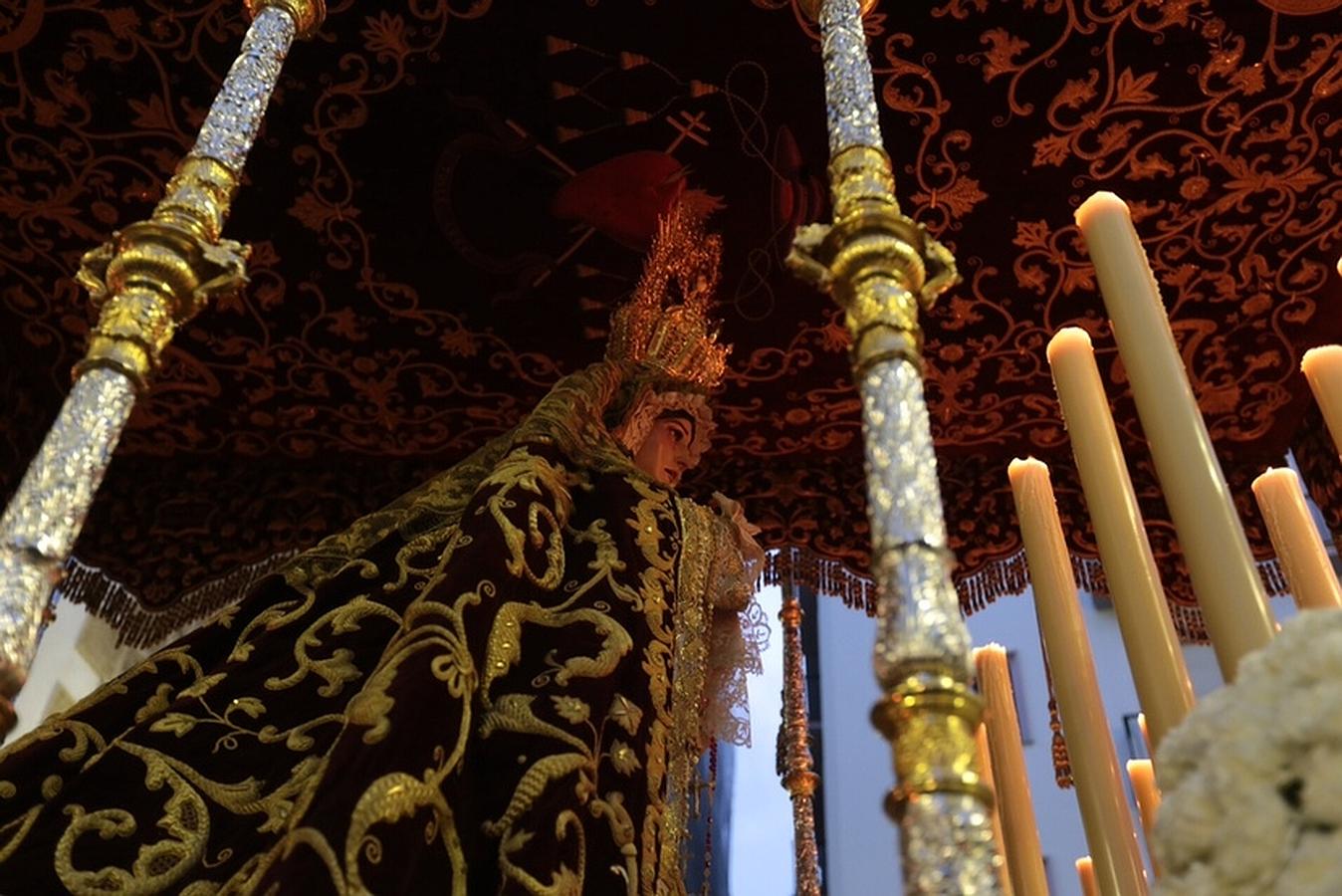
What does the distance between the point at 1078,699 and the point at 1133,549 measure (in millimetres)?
182

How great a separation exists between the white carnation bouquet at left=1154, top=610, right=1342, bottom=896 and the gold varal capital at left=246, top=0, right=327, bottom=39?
1.28 m

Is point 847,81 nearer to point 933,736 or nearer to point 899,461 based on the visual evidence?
point 899,461

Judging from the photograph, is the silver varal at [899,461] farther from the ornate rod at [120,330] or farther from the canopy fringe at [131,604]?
the canopy fringe at [131,604]

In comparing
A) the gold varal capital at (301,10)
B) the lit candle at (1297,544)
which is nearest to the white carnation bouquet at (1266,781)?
the lit candle at (1297,544)

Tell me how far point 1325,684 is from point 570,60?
177 centimetres

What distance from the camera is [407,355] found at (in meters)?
2.47

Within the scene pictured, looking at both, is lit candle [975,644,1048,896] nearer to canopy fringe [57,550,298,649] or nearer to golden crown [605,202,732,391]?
golden crown [605,202,732,391]

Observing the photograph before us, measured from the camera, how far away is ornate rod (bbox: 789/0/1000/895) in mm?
634

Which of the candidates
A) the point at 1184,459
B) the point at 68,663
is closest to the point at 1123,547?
the point at 1184,459

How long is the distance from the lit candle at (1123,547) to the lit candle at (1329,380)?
0.67 feet

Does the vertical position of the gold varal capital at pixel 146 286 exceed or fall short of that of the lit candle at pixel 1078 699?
it exceeds it

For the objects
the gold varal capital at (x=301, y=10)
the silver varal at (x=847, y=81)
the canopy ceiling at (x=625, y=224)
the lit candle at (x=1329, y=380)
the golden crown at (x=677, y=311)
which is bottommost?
the lit candle at (x=1329, y=380)

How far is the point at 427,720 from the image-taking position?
0.88 metres

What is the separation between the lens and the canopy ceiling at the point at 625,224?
1.91 m
